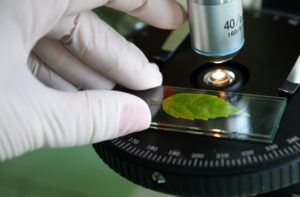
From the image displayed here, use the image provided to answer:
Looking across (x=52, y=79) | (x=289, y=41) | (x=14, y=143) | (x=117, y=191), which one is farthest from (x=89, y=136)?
(x=117, y=191)

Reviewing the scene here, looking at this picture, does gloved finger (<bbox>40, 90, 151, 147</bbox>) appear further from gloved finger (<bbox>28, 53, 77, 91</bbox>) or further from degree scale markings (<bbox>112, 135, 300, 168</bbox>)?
gloved finger (<bbox>28, 53, 77, 91</bbox>)

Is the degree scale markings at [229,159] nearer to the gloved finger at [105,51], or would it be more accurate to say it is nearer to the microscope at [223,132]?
the microscope at [223,132]

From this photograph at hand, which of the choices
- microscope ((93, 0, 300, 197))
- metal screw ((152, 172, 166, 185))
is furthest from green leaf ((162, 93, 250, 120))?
metal screw ((152, 172, 166, 185))

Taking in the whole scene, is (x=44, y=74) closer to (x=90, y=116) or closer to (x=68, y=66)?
(x=68, y=66)

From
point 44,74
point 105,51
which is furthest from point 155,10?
point 44,74

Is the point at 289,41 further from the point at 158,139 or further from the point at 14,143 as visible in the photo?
the point at 14,143

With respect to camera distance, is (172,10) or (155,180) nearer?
(155,180)

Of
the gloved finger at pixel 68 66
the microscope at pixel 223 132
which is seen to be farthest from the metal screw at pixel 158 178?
the gloved finger at pixel 68 66
